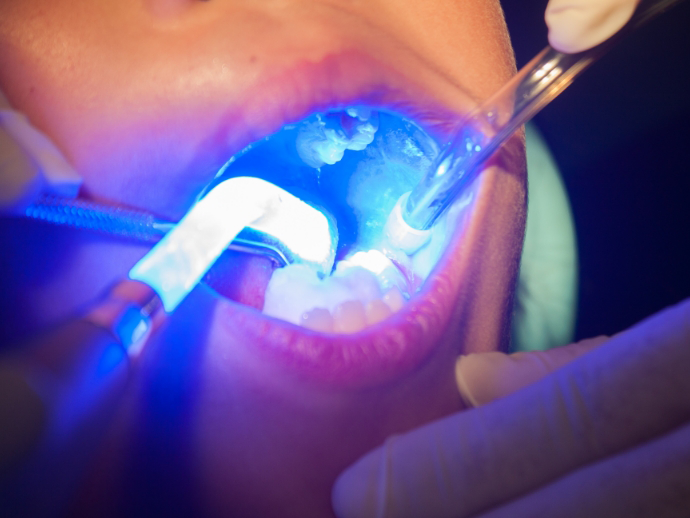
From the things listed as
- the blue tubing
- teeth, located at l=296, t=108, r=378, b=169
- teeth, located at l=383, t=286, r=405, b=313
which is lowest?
teeth, located at l=383, t=286, r=405, b=313

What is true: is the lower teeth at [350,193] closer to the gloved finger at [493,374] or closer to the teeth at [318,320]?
the teeth at [318,320]

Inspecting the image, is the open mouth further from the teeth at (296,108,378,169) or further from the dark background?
the dark background

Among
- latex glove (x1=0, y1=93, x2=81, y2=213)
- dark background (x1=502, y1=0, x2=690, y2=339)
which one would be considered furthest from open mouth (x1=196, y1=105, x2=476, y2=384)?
dark background (x1=502, y1=0, x2=690, y2=339)

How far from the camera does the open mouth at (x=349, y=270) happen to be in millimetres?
581

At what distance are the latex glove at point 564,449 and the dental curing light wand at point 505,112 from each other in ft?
1.05

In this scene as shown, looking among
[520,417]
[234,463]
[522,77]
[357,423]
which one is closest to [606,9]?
[522,77]

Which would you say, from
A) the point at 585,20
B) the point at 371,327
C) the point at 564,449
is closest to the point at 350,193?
the point at 371,327

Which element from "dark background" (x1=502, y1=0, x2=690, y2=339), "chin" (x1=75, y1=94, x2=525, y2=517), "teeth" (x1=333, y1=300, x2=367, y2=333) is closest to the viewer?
"chin" (x1=75, y1=94, x2=525, y2=517)

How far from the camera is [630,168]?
1076mm

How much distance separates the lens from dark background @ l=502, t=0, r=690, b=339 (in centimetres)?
102

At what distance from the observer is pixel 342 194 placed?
39.9 inches

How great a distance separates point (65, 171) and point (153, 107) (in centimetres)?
13

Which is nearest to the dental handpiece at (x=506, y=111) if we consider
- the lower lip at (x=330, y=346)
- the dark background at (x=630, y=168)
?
the lower lip at (x=330, y=346)

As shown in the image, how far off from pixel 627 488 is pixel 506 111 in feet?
1.62
